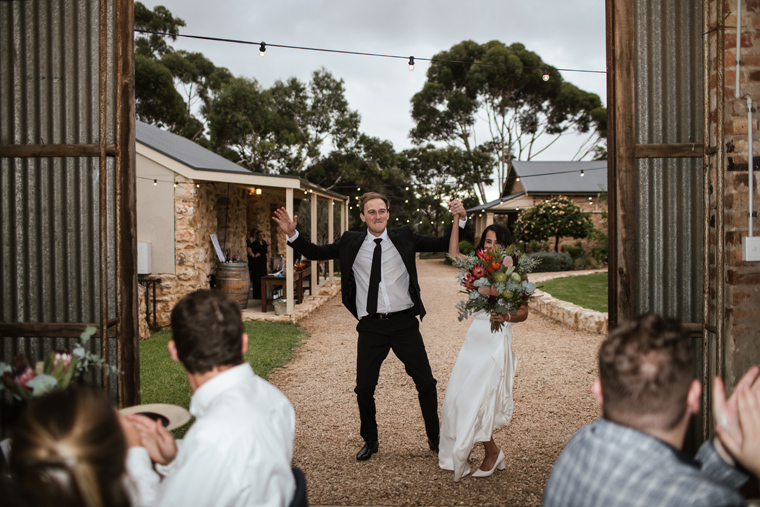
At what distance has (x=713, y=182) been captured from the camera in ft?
9.11

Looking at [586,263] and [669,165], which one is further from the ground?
[669,165]

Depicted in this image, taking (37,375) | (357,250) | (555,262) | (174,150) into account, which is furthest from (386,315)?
(555,262)

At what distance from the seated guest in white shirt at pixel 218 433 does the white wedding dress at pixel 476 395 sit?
6.58 feet

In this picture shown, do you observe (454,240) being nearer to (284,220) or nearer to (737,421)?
(284,220)

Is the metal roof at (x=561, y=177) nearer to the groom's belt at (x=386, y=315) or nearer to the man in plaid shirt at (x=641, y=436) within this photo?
the groom's belt at (x=386, y=315)

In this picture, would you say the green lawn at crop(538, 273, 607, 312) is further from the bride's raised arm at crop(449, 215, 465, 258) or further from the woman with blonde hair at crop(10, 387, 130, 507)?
the woman with blonde hair at crop(10, 387, 130, 507)

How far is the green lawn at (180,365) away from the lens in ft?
18.0

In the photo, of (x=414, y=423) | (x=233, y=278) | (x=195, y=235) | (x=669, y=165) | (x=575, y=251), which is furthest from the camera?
(x=575, y=251)

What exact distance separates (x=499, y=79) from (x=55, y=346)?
37169mm

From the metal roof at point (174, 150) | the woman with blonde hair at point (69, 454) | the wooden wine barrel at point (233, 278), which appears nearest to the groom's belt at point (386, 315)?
the woman with blonde hair at point (69, 454)

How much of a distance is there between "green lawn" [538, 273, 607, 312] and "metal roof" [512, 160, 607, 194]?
9342mm

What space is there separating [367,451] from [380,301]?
3.82 feet

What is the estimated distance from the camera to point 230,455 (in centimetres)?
143

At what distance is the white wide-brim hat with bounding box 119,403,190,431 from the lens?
2.03 m
